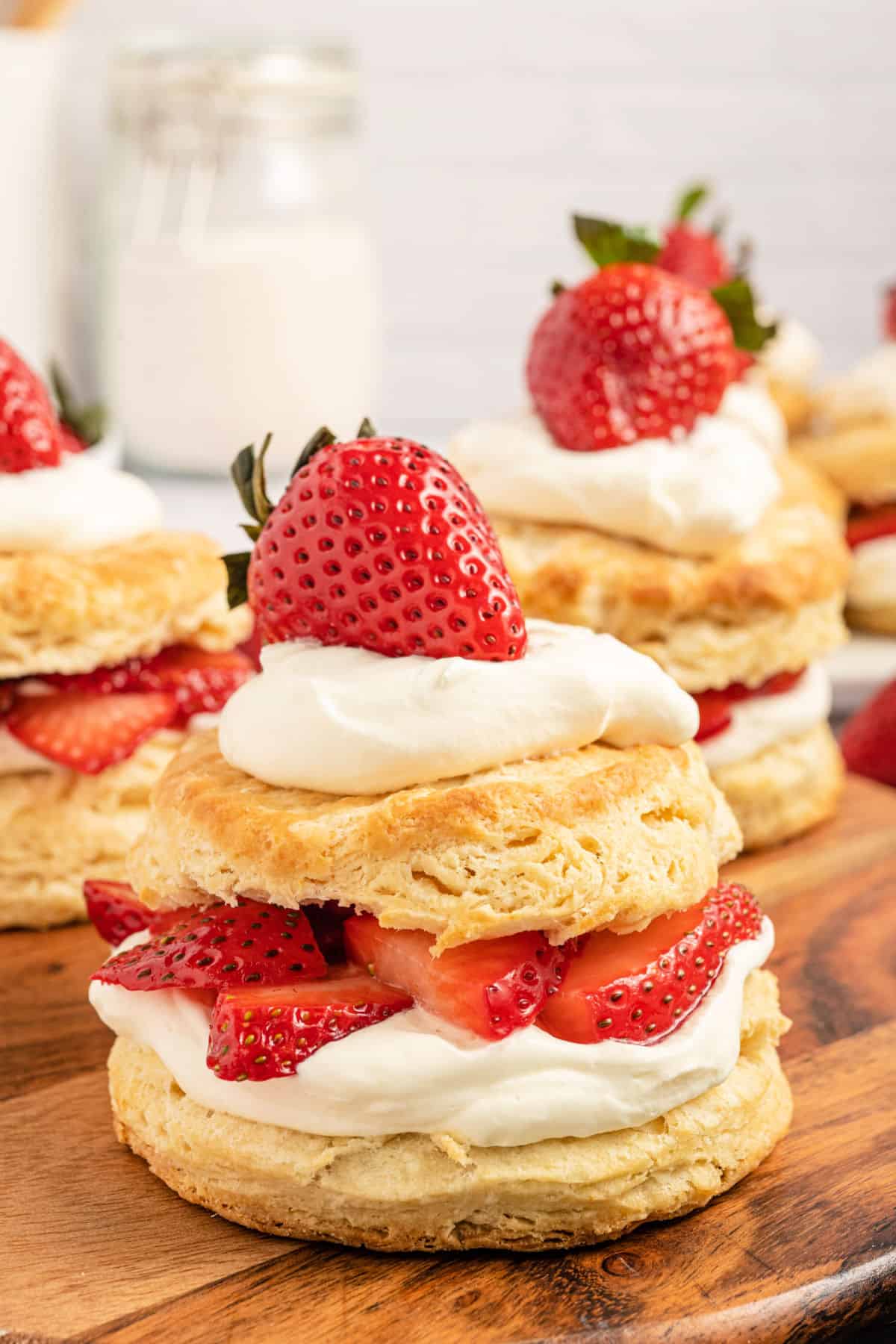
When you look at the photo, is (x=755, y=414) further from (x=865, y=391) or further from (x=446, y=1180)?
(x=446, y=1180)

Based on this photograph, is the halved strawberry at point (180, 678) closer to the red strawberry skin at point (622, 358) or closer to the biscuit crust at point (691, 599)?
the biscuit crust at point (691, 599)

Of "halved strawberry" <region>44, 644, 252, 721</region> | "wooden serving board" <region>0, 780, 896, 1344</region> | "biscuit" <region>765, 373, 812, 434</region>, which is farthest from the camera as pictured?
"biscuit" <region>765, 373, 812, 434</region>

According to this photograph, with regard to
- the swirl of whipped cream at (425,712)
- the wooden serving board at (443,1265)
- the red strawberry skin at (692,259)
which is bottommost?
the wooden serving board at (443,1265)

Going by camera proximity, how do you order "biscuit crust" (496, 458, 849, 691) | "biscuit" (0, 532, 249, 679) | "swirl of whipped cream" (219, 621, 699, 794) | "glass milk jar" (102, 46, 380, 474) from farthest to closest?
"glass milk jar" (102, 46, 380, 474), "biscuit crust" (496, 458, 849, 691), "biscuit" (0, 532, 249, 679), "swirl of whipped cream" (219, 621, 699, 794)

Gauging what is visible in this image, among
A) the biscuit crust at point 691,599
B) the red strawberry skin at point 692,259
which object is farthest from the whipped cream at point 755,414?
the biscuit crust at point 691,599

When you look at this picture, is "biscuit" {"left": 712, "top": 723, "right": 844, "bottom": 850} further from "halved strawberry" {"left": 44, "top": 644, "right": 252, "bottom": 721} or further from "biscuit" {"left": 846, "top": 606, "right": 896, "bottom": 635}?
"biscuit" {"left": 846, "top": 606, "right": 896, "bottom": 635}

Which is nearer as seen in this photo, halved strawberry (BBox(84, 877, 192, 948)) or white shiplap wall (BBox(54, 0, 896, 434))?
halved strawberry (BBox(84, 877, 192, 948))

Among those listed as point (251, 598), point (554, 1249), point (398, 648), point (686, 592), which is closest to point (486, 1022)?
point (554, 1249)

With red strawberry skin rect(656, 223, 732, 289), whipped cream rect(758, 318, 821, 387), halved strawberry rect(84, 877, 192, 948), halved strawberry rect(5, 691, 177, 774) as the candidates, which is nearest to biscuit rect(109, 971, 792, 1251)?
halved strawberry rect(84, 877, 192, 948)
